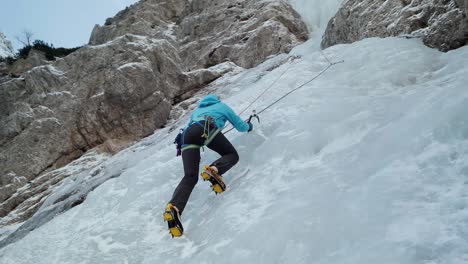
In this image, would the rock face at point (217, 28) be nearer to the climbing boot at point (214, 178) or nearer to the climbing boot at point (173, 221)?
the climbing boot at point (214, 178)

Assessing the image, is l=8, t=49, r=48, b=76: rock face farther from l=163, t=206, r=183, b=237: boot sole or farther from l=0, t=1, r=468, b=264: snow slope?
l=163, t=206, r=183, b=237: boot sole

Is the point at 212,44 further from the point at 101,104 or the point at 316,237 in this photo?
the point at 316,237

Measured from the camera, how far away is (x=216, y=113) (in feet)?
14.8

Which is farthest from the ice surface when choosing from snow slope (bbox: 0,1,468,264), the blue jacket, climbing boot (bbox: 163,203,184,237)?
climbing boot (bbox: 163,203,184,237)

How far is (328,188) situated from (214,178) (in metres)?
1.39

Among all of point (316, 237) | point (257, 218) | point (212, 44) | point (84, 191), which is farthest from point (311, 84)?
point (212, 44)

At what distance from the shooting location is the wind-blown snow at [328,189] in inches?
90.2

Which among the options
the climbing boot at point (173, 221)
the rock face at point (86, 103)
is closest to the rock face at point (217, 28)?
the rock face at point (86, 103)

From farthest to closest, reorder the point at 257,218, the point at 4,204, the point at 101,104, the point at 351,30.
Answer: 1. the point at 101,104
2. the point at 4,204
3. the point at 351,30
4. the point at 257,218

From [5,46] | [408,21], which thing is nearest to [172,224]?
[408,21]

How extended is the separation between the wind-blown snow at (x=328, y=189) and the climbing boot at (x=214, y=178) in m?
0.12

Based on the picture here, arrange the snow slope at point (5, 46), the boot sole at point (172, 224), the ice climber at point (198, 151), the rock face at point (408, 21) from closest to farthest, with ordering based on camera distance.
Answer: the boot sole at point (172, 224)
the ice climber at point (198, 151)
the rock face at point (408, 21)
the snow slope at point (5, 46)

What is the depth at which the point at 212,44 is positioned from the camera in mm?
19641

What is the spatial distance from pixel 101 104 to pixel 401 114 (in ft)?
38.3
